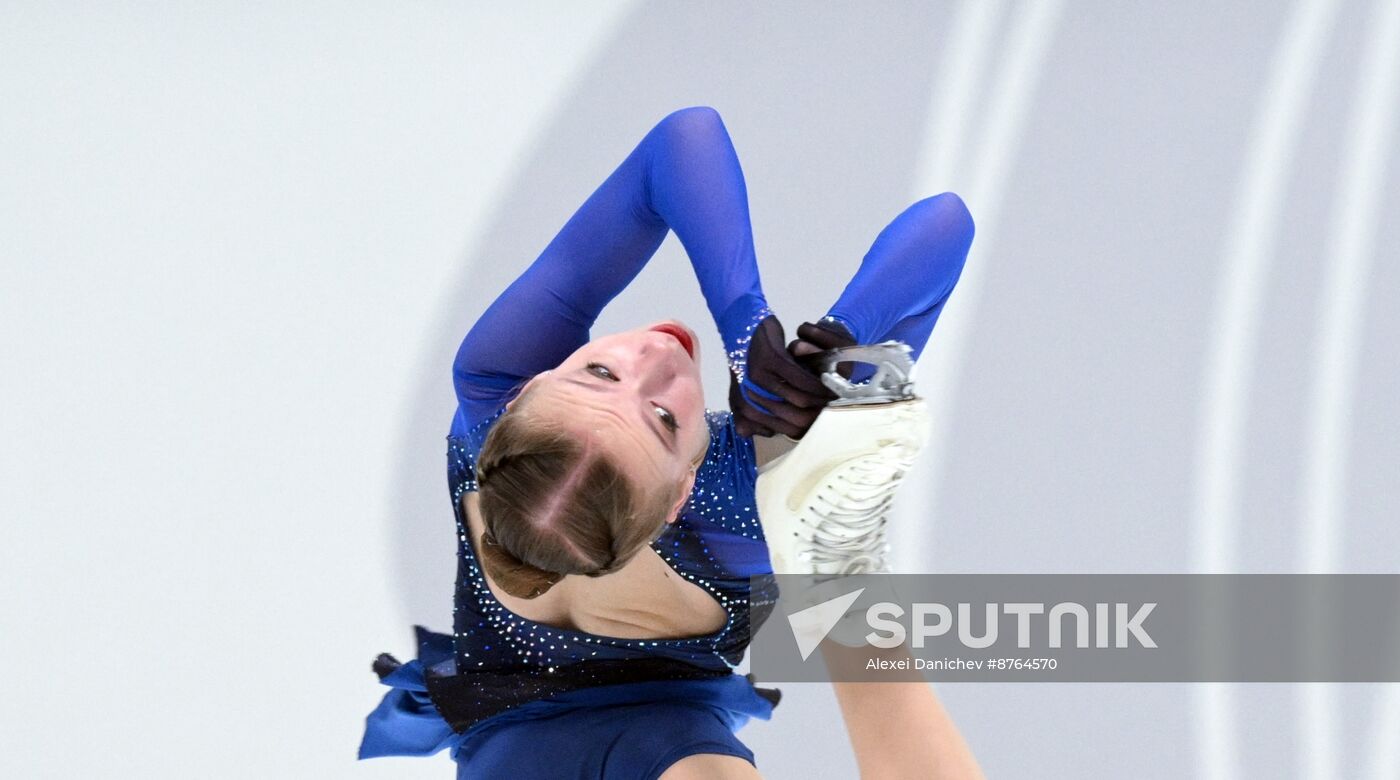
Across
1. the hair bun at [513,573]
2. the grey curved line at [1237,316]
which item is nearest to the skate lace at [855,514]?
the hair bun at [513,573]

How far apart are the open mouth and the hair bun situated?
9.2 inches

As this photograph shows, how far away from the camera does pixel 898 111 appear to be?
2.19 meters

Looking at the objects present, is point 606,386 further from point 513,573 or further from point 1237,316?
point 1237,316

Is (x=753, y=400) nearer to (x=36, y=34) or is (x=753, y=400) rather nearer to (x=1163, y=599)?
(x=1163, y=599)

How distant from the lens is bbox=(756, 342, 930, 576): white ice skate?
109 centimetres

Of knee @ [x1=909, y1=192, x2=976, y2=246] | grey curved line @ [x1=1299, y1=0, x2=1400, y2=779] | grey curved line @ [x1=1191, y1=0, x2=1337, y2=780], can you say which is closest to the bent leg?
knee @ [x1=909, y1=192, x2=976, y2=246]

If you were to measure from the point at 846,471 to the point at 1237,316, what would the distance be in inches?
50.0

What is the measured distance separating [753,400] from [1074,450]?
101 cm

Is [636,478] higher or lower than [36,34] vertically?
lower

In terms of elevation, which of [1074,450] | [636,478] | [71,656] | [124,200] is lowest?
[71,656]

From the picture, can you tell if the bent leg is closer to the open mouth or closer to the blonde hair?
the open mouth

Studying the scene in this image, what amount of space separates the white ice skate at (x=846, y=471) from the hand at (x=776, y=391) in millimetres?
21

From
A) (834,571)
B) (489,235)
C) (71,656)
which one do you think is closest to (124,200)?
(489,235)

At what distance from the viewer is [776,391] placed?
1136 mm
